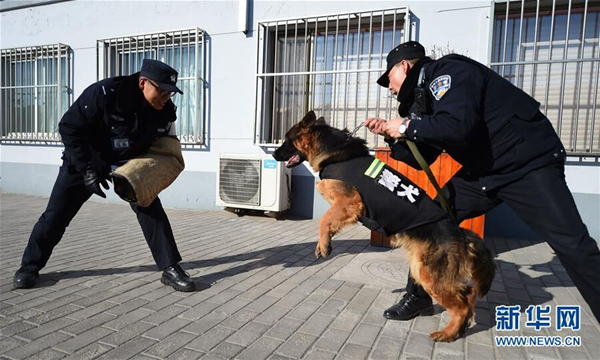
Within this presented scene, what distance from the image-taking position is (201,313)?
9.47 feet

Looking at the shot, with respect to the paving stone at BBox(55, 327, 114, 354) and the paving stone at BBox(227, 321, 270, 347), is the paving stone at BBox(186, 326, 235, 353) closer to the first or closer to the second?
the paving stone at BBox(227, 321, 270, 347)

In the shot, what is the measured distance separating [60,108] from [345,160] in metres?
9.11

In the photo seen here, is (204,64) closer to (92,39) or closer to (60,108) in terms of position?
(92,39)

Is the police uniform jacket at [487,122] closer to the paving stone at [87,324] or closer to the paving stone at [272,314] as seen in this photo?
the paving stone at [272,314]

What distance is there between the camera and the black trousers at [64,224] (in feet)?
11.0

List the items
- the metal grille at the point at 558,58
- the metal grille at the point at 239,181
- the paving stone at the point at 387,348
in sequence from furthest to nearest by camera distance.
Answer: the metal grille at the point at 239,181 < the metal grille at the point at 558,58 < the paving stone at the point at 387,348

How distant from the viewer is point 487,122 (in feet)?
7.61

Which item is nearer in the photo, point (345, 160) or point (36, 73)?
point (345, 160)

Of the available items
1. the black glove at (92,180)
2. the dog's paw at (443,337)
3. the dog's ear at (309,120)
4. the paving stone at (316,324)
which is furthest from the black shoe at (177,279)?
the dog's paw at (443,337)

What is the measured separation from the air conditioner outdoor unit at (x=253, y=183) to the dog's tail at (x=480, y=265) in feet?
14.7

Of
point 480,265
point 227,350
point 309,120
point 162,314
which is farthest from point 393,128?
point 162,314

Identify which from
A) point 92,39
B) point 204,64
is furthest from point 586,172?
point 92,39

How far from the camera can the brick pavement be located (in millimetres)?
2385

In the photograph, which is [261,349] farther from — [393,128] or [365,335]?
[393,128]
